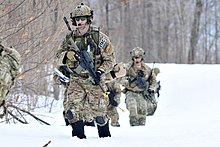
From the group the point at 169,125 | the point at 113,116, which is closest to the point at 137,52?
the point at 113,116

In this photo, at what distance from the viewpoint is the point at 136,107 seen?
9734 millimetres

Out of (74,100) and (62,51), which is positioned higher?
(62,51)

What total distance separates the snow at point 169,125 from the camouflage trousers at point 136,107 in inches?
7.7

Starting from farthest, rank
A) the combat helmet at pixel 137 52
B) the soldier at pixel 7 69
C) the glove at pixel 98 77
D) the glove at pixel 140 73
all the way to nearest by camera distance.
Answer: the glove at pixel 140 73, the combat helmet at pixel 137 52, the glove at pixel 98 77, the soldier at pixel 7 69

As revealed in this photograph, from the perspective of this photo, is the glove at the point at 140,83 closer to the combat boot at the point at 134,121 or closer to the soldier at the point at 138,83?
the soldier at the point at 138,83

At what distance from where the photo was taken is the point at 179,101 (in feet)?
50.8

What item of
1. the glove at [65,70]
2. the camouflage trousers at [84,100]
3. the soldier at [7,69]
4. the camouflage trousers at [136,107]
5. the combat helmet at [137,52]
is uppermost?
the soldier at [7,69]

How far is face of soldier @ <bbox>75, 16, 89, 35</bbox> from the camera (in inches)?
244

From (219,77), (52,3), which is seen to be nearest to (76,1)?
(52,3)

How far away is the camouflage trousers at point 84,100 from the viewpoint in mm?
6117

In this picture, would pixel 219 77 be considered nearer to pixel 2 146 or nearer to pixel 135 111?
pixel 135 111

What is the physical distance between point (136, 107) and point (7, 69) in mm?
5303

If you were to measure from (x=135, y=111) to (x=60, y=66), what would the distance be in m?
3.61

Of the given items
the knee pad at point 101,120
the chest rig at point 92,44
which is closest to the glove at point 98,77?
the chest rig at point 92,44
